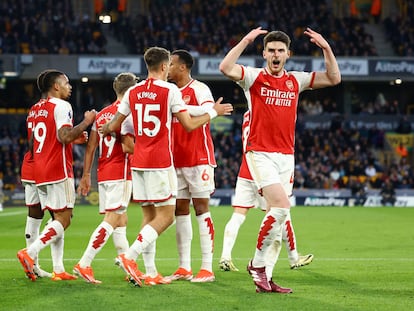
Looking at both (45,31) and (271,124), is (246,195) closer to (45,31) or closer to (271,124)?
(271,124)

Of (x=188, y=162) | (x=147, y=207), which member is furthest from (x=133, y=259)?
(x=188, y=162)

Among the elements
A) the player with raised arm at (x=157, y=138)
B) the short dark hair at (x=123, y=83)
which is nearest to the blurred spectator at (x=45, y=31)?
the short dark hair at (x=123, y=83)

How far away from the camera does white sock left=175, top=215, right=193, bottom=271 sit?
982 centimetres

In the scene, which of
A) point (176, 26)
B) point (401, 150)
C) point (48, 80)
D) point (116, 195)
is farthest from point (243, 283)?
point (176, 26)

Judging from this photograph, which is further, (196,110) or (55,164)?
(55,164)

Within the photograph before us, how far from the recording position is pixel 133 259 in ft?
28.6

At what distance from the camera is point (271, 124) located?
8.73 metres

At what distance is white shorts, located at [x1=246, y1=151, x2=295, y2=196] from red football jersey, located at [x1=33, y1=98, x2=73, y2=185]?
7.07 feet

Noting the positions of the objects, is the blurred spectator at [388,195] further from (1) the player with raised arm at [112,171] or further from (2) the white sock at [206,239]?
(1) the player with raised arm at [112,171]

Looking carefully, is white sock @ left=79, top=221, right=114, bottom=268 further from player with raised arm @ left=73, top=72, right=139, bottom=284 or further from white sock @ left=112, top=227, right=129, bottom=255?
white sock @ left=112, top=227, right=129, bottom=255

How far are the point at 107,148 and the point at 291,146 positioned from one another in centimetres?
219

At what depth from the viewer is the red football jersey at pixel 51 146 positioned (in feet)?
31.8

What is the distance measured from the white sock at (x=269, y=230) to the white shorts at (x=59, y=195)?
2308 millimetres

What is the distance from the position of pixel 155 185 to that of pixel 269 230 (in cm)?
126
